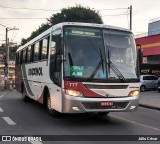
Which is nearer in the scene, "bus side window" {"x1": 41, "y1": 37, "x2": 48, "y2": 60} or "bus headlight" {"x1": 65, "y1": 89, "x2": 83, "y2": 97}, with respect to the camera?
"bus headlight" {"x1": 65, "y1": 89, "x2": 83, "y2": 97}

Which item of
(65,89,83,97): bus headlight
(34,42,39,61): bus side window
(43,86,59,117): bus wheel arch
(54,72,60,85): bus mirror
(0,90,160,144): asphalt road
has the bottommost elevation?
(0,90,160,144): asphalt road

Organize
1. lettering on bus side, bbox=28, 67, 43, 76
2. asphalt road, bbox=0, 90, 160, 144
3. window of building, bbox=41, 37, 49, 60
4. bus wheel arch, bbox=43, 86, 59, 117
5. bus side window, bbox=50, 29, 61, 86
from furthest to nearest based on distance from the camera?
lettering on bus side, bbox=28, 67, 43, 76 < window of building, bbox=41, 37, 49, 60 < bus wheel arch, bbox=43, 86, 59, 117 < bus side window, bbox=50, 29, 61, 86 < asphalt road, bbox=0, 90, 160, 144

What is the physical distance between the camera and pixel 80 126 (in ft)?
37.9

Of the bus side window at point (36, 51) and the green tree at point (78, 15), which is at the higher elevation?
the green tree at point (78, 15)

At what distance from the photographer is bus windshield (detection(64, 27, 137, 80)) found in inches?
446

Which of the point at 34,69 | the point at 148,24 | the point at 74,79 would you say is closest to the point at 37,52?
the point at 34,69

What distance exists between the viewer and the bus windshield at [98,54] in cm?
1132

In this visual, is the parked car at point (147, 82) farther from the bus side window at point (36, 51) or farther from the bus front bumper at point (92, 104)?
the bus front bumper at point (92, 104)

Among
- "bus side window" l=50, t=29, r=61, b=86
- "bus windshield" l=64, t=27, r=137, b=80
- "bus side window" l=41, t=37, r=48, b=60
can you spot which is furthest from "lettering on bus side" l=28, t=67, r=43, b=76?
"bus windshield" l=64, t=27, r=137, b=80

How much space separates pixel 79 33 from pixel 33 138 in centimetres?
390

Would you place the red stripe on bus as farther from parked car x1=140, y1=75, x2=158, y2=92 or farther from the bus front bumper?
parked car x1=140, y1=75, x2=158, y2=92

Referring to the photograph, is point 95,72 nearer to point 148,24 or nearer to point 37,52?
point 37,52

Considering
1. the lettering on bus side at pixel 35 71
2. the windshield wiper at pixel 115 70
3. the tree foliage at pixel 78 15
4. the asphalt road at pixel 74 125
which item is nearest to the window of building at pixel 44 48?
the lettering on bus side at pixel 35 71

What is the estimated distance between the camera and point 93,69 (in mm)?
11359
